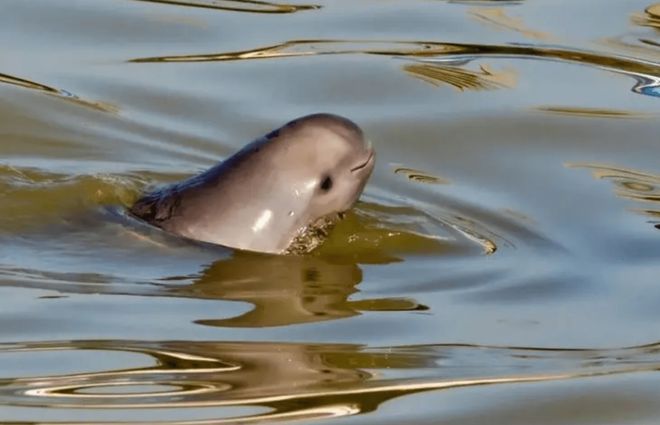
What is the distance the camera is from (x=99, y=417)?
17.5 feet

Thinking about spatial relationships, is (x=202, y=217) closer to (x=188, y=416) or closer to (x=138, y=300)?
(x=138, y=300)

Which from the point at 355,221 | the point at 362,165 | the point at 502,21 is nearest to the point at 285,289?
the point at 362,165

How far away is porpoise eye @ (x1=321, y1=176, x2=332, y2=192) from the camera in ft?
24.3

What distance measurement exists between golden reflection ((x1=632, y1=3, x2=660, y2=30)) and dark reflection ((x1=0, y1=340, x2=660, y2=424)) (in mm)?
5680

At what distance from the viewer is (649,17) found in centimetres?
1202

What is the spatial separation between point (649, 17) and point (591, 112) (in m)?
2.20

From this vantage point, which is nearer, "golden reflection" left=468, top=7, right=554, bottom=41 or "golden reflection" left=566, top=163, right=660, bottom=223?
"golden reflection" left=566, top=163, right=660, bottom=223

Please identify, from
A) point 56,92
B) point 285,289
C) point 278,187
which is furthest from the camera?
point 56,92

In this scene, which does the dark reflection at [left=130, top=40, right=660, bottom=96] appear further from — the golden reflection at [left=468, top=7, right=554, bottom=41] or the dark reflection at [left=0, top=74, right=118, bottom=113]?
the dark reflection at [left=0, top=74, right=118, bottom=113]

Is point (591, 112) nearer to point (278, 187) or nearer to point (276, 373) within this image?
point (278, 187)

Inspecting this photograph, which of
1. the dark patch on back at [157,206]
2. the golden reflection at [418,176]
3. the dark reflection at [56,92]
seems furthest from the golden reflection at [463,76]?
the dark patch on back at [157,206]

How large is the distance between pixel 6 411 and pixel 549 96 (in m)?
5.50

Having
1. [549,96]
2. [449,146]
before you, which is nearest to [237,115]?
[449,146]

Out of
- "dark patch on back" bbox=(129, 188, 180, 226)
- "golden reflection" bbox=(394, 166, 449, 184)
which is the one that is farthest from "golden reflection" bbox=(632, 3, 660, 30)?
"dark patch on back" bbox=(129, 188, 180, 226)
